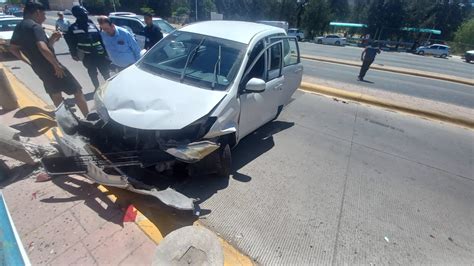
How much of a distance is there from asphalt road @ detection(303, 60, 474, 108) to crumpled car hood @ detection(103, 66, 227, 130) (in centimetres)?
854

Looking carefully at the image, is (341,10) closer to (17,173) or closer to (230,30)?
(230,30)

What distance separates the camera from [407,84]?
10492 mm

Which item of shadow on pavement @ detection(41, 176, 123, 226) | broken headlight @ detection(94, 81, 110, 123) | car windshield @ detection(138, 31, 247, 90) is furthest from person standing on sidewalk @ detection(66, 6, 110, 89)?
shadow on pavement @ detection(41, 176, 123, 226)

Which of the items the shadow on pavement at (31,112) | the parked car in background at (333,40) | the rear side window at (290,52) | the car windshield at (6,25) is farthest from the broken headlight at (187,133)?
the parked car in background at (333,40)

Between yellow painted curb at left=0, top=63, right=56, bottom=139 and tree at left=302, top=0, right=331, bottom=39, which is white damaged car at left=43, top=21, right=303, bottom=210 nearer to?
yellow painted curb at left=0, top=63, right=56, bottom=139

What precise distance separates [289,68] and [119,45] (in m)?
3.55

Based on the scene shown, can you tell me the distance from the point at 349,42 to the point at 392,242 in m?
47.5

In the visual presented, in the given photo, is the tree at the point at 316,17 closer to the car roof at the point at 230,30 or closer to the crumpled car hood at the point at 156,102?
the car roof at the point at 230,30

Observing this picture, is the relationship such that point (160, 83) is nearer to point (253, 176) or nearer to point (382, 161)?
point (253, 176)

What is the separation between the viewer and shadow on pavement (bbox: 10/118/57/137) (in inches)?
160

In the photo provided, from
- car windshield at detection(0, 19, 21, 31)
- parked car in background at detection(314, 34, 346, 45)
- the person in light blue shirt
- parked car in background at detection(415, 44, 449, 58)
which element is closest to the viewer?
the person in light blue shirt

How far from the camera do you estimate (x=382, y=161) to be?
4.48m

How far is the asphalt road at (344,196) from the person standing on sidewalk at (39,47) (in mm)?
2825

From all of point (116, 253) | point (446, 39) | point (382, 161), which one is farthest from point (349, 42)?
point (116, 253)
